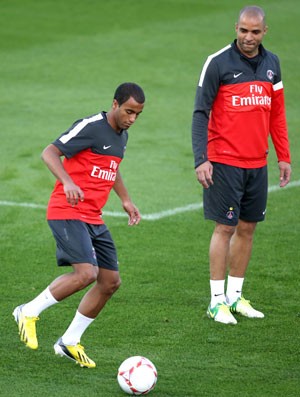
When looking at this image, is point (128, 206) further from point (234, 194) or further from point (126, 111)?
point (234, 194)

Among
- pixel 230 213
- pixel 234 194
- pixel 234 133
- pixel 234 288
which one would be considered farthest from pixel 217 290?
→ pixel 234 133

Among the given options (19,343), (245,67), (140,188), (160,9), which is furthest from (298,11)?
(19,343)

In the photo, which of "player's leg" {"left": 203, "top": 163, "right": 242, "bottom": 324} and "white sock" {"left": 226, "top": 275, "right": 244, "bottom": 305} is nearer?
"player's leg" {"left": 203, "top": 163, "right": 242, "bottom": 324}

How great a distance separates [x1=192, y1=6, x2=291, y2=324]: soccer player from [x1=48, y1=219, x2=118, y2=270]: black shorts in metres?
1.32

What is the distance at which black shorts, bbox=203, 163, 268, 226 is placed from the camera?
9.30 meters

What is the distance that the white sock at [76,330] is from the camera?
8.09 metres

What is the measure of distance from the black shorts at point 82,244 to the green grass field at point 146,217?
2.53ft

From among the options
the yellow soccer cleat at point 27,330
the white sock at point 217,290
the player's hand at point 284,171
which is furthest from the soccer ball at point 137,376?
the player's hand at point 284,171

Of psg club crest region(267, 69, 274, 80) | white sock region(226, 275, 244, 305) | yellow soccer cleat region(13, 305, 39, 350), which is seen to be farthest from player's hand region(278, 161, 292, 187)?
yellow soccer cleat region(13, 305, 39, 350)

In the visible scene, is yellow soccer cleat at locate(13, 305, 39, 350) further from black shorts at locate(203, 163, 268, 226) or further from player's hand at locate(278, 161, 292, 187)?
player's hand at locate(278, 161, 292, 187)

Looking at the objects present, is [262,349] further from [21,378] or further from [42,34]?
[42,34]

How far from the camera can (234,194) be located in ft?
30.5

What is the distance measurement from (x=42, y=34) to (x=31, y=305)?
16.0 meters

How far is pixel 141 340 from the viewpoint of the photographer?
340 inches
